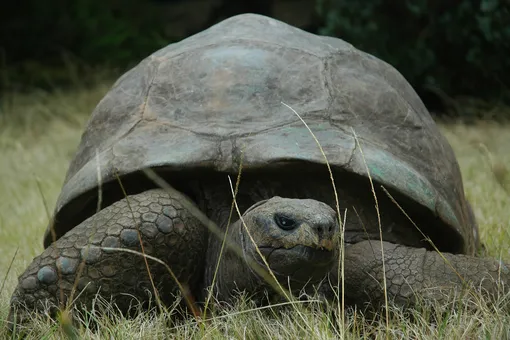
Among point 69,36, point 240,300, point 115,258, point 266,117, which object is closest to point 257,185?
point 266,117

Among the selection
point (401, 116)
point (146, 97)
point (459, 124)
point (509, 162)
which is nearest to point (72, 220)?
point (146, 97)

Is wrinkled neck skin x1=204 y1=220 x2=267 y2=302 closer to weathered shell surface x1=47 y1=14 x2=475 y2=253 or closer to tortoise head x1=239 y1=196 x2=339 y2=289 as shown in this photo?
tortoise head x1=239 y1=196 x2=339 y2=289

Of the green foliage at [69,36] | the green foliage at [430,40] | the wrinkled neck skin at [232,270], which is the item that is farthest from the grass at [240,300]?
the green foliage at [69,36]

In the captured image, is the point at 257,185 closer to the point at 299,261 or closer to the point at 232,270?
the point at 232,270

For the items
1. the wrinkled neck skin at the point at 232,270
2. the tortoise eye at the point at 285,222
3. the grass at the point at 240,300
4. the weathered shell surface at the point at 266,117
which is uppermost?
the weathered shell surface at the point at 266,117

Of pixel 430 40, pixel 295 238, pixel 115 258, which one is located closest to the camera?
pixel 295 238

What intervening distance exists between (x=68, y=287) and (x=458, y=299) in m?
1.24

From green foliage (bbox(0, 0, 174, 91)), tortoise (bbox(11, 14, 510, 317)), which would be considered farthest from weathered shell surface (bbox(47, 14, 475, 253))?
green foliage (bbox(0, 0, 174, 91))

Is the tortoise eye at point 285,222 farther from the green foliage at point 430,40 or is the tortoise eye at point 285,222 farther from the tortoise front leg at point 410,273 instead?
the green foliage at point 430,40

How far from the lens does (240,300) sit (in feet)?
8.84

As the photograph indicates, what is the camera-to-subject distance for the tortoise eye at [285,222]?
2.41 meters

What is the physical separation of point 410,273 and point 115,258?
960 millimetres

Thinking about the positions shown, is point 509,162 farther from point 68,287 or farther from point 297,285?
point 68,287

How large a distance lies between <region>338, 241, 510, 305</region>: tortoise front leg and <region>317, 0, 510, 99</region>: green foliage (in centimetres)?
490
